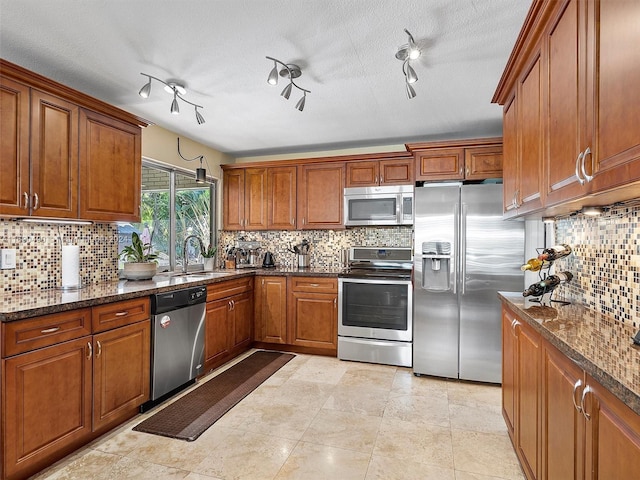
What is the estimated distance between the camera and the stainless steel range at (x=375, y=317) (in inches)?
144

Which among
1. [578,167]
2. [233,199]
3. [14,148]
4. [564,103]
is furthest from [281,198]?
[578,167]

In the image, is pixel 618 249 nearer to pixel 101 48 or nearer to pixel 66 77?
pixel 101 48

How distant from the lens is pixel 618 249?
1.62 m

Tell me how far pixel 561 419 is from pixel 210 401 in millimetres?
2406

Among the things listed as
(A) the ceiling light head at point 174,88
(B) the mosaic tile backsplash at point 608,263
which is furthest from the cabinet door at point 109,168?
(B) the mosaic tile backsplash at point 608,263

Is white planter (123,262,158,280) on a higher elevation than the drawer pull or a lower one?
higher

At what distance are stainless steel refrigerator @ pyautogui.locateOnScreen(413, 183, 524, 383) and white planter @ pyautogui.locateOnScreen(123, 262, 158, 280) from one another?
7.85ft

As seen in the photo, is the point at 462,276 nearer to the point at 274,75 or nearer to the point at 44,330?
the point at 274,75

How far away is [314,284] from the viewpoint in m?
4.04

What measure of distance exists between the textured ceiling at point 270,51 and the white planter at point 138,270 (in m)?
1.38

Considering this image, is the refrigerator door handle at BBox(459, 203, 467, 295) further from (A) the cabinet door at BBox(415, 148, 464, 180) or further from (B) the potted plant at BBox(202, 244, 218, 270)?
(B) the potted plant at BBox(202, 244, 218, 270)

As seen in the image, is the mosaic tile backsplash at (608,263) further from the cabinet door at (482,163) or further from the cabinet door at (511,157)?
the cabinet door at (482,163)

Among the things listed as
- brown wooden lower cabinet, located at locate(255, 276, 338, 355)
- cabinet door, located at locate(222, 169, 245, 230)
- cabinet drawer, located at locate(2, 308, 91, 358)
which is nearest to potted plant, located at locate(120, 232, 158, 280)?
cabinet drawer, located at locate(2, 308, 91, 358)

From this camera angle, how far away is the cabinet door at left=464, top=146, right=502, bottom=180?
11.1ft
